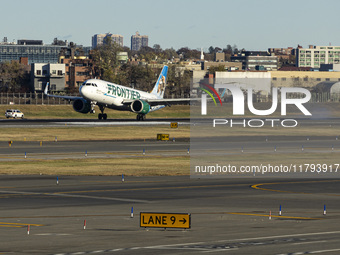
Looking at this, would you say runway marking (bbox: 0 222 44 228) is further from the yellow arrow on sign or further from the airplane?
the airplane

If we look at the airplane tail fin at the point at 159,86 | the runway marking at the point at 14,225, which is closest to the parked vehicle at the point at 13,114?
the airplane tail fin at the point at 159,86

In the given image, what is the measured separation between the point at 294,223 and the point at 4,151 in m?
53.3

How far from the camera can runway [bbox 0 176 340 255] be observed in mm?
29422

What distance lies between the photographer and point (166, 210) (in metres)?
Result: 40.8

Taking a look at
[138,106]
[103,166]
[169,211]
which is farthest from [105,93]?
[169,211]

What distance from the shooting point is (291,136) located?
11488cm

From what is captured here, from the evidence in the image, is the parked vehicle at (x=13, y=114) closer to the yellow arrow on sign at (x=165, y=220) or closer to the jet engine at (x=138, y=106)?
the jet engine at (x=138, y=106)

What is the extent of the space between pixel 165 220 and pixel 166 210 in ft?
23.9

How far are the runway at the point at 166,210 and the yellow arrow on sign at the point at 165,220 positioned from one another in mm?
344

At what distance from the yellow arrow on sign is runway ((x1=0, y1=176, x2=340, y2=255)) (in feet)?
1.13

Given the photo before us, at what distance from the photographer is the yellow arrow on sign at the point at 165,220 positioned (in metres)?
33.2

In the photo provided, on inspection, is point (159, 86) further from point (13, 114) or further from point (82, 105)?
point (13, 114)

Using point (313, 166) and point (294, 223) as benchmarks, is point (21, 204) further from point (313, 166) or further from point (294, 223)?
point (313, 166)

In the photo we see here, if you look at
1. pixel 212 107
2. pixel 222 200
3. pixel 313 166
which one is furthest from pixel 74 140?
pixel 212 107
